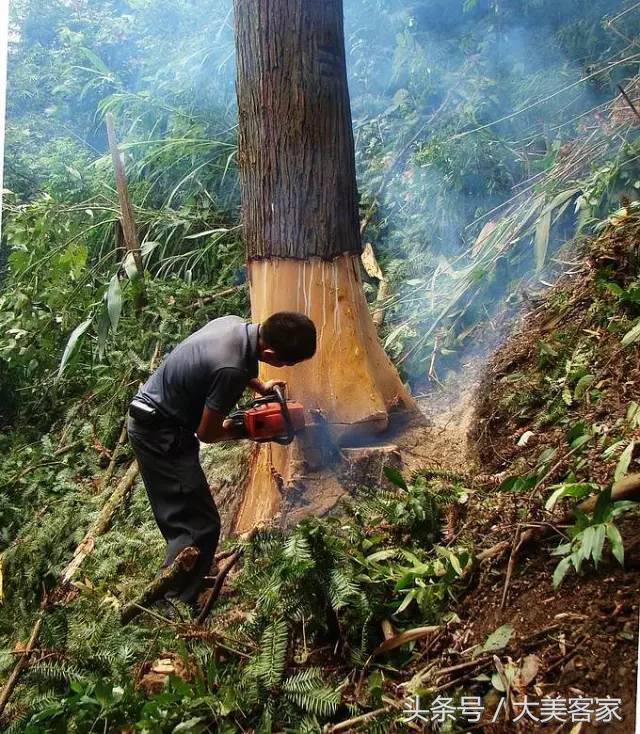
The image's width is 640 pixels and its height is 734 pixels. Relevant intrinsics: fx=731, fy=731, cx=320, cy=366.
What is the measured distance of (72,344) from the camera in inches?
84.2

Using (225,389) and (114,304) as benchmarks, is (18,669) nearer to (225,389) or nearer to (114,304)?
(225,389)

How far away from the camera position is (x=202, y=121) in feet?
6.94

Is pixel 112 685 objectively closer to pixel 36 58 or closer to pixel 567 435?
pixel 567 435

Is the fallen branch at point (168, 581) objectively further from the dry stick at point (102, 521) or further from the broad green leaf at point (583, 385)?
the broad green leaf at point (583, 385)

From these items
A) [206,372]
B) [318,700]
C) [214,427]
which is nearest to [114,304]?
[206,372]

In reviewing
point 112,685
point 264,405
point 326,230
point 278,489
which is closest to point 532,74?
point 326,230

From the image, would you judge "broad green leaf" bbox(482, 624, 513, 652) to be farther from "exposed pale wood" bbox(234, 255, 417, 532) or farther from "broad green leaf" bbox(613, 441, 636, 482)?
"exposed pale wood" bbox(234, 255, 417, 532)

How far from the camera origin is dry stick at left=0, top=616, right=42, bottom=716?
69.6 inches

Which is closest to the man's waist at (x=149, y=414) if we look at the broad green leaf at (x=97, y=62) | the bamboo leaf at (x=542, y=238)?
the broad green leaf at (x=97, y=62)

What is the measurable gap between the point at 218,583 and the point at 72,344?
82 centimetres

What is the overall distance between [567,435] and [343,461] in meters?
0.57

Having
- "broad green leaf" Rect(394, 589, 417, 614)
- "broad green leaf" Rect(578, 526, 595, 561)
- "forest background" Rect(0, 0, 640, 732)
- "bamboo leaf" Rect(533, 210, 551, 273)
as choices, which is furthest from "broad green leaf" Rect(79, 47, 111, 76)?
A: "broad green leaf" Rect(578, 526, 595, 561)

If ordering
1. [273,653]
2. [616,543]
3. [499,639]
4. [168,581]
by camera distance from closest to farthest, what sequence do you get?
[616,543]
[499,639]
[273,653]
[168,581]

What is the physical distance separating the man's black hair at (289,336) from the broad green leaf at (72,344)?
1.83ft
